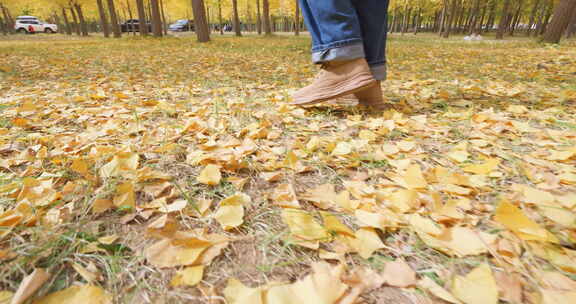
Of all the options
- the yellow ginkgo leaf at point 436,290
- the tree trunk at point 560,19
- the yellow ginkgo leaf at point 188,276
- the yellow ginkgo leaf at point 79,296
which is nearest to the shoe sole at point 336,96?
the yellow ginkgo leaf at point 436,290

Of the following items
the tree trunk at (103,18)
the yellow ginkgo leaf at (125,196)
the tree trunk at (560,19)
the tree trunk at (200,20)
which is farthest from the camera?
the tree trunk at (103,18)

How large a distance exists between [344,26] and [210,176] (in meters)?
1.05

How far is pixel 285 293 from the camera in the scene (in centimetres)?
48

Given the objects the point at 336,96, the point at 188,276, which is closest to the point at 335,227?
the point at 188,276

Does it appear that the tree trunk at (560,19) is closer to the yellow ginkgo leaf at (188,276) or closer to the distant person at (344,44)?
the distant person at (344,44)

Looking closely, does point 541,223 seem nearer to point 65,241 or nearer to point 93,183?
point 65,241

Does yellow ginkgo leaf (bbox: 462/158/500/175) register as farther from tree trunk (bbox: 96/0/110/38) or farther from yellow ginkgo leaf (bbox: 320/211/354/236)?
tree trunk (bbox: 96/0/110/38)

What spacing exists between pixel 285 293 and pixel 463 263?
0.39 meters

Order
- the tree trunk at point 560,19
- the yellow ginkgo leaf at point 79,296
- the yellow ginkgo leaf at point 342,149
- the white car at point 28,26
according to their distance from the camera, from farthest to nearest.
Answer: the white car at point 28,26 → the tree trunk at point 560,19 → the yellow ginkgo leaf at point 342,149 → the yellow ginkgo leaf at point 79,296

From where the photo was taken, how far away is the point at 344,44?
1425mm

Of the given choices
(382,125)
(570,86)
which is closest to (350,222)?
(382,125)

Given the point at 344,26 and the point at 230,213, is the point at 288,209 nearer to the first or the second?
the point at 230,213

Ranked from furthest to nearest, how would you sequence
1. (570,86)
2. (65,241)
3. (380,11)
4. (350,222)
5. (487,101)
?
(570,86)
(487,101)
(380,11)
(350,222)
(65,241)

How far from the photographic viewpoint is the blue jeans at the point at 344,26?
1382 mm
